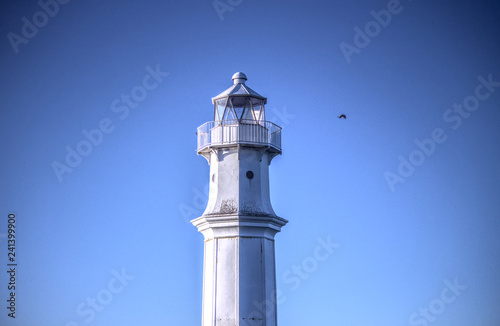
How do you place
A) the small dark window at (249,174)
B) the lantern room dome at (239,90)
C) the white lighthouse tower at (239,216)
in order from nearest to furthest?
the white lighthouse tower at (239,216) → the small dark window at (249,174) → the lantern room dome at (239,90)

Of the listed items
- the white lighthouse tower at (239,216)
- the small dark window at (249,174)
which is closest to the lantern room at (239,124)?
the white lighthouse tower at (239,216)

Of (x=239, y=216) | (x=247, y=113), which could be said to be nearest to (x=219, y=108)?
(x=247, y=113)

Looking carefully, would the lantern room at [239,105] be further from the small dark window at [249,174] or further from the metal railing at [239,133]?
the small dark window at [249,174]

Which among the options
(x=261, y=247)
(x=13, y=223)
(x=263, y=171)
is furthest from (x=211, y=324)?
(x=13, y=223)

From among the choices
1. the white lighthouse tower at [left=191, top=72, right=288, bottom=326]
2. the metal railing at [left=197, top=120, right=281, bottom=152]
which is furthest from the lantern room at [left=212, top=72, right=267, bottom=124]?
Result: the metal railing at [left=197, top=120, right=281, bottom=152]

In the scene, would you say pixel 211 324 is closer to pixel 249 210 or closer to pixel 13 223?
pixel 249 210

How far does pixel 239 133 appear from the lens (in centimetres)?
3884

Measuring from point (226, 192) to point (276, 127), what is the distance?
3.79m

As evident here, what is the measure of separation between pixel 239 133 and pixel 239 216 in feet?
12.1

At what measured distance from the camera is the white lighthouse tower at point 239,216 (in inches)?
1469

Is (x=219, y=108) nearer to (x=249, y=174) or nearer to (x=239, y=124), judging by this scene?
(x=239, y=124)

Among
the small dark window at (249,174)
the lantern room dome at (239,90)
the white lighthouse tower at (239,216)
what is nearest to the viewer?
the white lighthouse tower at (239,216)

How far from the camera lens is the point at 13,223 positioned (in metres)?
38.7

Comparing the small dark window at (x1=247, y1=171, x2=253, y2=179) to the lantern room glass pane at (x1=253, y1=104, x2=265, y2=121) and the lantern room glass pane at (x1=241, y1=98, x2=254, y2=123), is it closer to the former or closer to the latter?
the lantern room glass pane at (x1=241, y1=98, x2=254, y2=123)
